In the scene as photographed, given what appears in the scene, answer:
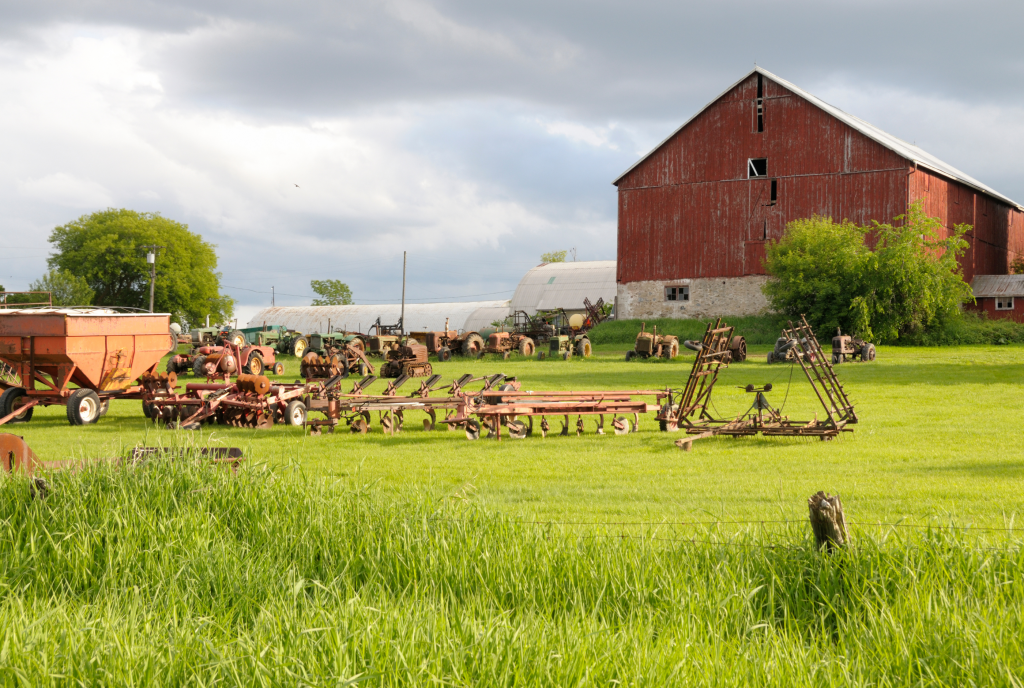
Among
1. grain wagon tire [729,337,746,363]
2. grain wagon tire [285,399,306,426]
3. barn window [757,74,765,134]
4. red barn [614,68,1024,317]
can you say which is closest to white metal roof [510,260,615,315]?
red barn [614,68,1024,317]

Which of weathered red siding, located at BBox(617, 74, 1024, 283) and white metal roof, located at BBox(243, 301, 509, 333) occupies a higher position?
weathered red siding, located at BBox(617, 74, 1024, 283)

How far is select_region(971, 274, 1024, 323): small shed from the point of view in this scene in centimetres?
4050

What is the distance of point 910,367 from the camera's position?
26094 mm

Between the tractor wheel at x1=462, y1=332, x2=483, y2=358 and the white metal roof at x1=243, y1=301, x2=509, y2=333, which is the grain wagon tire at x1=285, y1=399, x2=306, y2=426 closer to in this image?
the tractor wheel at x1=462, y1=332, x2=483, y2=358

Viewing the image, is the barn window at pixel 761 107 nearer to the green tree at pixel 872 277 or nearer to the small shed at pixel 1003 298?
the green tree at pixel 872 277

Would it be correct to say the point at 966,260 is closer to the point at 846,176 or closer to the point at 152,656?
the point at 846,176

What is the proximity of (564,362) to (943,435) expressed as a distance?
19.7 meters

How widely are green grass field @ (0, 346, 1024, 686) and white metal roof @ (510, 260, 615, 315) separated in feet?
177

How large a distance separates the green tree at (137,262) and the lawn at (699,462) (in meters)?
61.2

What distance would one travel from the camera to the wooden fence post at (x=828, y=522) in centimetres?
497

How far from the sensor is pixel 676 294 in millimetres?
43250

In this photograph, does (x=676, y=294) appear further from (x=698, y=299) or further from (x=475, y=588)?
A: (x=475, y=588)

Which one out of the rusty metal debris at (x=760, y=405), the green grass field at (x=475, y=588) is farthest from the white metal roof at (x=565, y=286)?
the green grass field at (x=475, y=588)

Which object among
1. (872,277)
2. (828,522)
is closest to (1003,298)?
(872,277)
